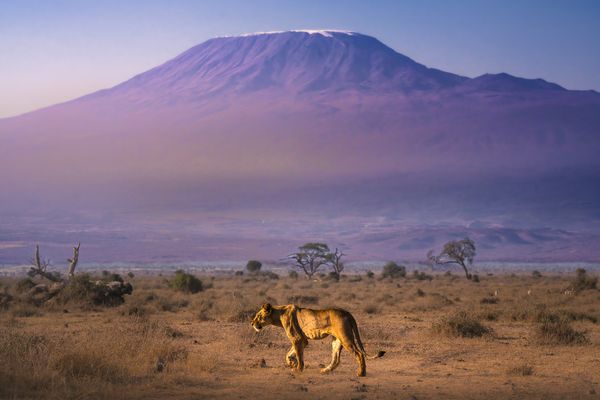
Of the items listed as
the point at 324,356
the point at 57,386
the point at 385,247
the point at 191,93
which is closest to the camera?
the point at 57,386

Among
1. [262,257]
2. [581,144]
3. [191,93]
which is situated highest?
[191,93]

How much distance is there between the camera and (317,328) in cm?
1450

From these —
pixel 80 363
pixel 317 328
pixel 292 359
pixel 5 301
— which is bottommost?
pixel 5 301

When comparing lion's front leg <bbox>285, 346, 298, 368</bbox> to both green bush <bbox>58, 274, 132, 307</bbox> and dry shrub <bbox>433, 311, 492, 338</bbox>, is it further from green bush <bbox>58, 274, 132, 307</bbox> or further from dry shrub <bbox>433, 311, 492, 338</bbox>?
green bush <bbox>58, 274, 132, 307</bbox>

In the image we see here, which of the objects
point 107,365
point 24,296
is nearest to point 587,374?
point 107,365

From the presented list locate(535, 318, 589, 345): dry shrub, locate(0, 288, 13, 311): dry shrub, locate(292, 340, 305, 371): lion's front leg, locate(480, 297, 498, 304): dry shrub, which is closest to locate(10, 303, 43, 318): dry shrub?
locate(0, 288, 13, 311): dry shrub

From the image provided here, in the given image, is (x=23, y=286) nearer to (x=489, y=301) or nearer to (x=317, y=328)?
(x=489, y=301)

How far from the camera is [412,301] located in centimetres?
3519

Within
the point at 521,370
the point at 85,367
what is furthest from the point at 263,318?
the point at 521,370

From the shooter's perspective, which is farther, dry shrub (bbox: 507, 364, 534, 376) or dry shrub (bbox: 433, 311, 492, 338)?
dry shrub (bbox: 433, 311, 492, 338)

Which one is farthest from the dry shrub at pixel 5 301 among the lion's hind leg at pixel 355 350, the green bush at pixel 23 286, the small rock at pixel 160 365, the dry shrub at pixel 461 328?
the lion's hind leg at pixel 355 350

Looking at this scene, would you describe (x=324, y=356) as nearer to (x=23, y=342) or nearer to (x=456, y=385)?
(x=456, y=385)

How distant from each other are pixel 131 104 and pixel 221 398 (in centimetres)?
18335

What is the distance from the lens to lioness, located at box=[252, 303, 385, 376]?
14281 millimetres
